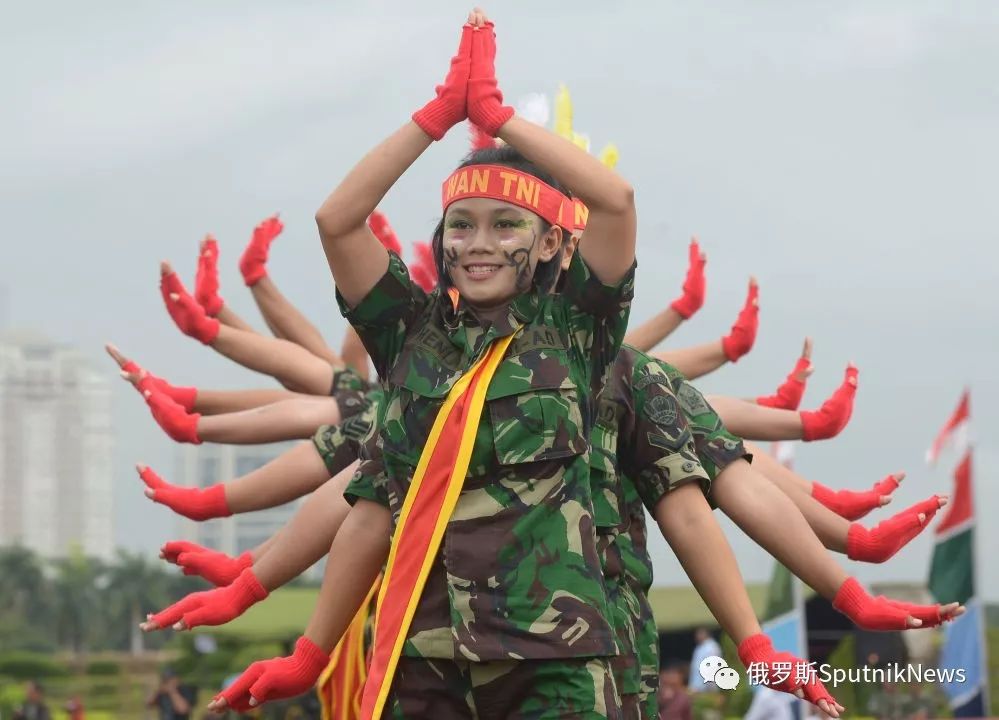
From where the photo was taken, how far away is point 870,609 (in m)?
5.32

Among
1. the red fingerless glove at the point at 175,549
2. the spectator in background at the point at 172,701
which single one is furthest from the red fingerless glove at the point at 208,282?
the spectator in background at the point at 172,701

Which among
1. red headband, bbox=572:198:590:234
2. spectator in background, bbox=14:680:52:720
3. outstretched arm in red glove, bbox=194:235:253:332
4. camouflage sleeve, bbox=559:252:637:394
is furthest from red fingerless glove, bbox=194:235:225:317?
spectator in background, bbox=14:680:52:720

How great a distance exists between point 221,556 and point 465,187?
7.32 ft

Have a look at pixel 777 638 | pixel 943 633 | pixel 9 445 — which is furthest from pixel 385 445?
pixel 9 445

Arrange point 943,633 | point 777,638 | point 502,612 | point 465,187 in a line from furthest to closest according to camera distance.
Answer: point 943,633, point 777,638, point 465,187, point 502,612

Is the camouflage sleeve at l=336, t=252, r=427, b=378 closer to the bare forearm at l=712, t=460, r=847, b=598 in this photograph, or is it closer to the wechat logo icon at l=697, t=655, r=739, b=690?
the bare forearm at l=712, t=460, r=847, b=598

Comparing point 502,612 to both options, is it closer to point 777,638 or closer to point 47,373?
point 777,638

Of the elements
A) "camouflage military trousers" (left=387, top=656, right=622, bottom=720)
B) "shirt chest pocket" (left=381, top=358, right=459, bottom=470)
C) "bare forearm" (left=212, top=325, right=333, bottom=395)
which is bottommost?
"camouflage military trousers" (left=387, top=656, right=622, bottom=720)

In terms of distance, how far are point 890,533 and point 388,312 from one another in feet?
7.68

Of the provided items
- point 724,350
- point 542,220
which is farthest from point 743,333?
point 542,220

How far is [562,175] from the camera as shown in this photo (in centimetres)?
413

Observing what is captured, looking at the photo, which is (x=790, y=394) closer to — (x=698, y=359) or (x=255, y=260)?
(x=698, y=359)

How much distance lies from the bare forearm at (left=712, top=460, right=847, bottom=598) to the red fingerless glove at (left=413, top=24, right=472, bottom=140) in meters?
1.50

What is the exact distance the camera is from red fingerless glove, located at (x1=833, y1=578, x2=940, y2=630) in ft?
17.4
